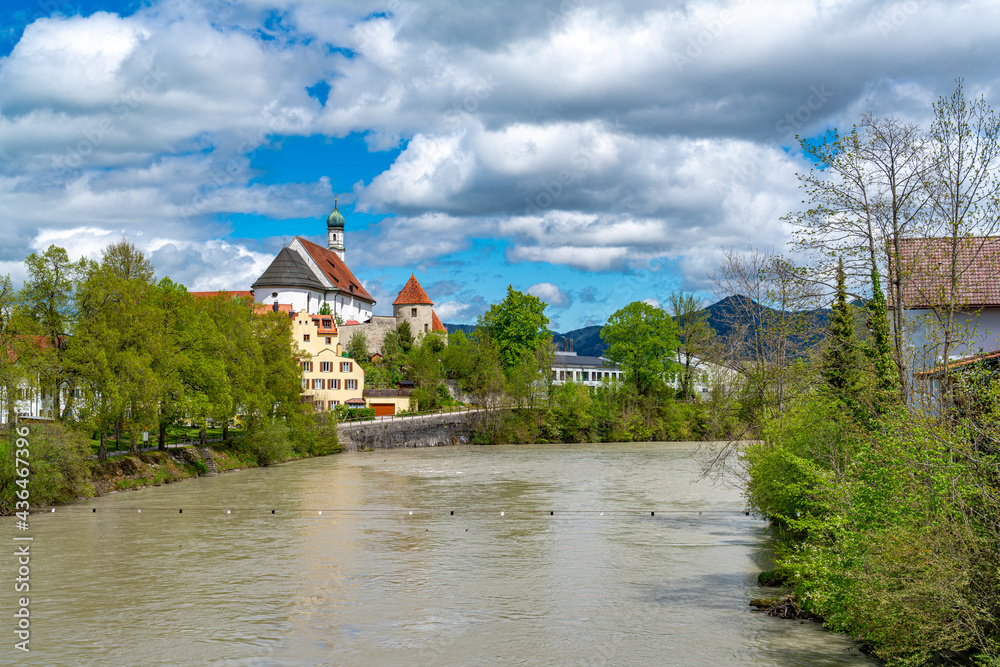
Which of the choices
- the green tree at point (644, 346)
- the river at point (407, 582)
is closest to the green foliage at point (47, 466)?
the river at point (407, 582)

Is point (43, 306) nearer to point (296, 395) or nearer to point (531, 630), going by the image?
point (296, 395)

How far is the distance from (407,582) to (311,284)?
86.7 meters

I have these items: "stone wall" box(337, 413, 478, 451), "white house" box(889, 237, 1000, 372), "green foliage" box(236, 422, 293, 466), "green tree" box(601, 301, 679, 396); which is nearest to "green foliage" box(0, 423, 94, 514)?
"green foliage" box(236, 422, 293, 466)

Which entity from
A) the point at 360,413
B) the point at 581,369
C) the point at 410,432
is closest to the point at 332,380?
the point at 360,413

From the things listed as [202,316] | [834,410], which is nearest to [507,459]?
[202,316]

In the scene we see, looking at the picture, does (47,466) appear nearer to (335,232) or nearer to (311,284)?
(311,284)

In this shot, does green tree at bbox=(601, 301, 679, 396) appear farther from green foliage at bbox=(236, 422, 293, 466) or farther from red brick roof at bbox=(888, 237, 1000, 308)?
red brick roof at bbox=(888, 237, 1000, 308)

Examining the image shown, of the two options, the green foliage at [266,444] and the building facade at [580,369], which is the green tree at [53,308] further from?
the building facade at [580,369]

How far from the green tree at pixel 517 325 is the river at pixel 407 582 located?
4979 centimetres

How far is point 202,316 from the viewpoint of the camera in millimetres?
47031

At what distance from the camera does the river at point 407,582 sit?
1410 cm

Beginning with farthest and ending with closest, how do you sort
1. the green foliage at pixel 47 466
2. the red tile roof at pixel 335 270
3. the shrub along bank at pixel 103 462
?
1. the red tile roof at pixel 335 270
2. the shrub along bank at pixel 103 462
3. the green foliage at pixel 47 466

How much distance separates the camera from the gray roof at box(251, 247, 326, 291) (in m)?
99.6

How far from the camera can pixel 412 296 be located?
103 metres
